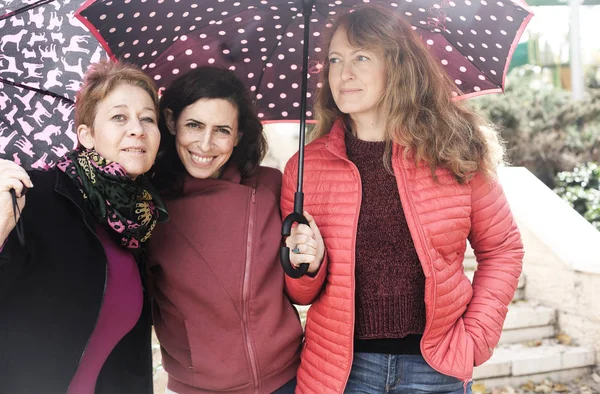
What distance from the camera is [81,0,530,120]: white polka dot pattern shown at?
2863mm

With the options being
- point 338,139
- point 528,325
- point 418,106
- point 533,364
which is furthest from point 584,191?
point 338,139

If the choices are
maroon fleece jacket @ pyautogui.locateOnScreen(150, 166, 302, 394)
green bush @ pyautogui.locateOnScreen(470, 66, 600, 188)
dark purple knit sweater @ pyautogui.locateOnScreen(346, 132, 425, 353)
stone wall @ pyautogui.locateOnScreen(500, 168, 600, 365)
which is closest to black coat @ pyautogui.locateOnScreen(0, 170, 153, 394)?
maroon fleece jacket @ pyautogui.locateOnScreen(150, 166, 302, 394)

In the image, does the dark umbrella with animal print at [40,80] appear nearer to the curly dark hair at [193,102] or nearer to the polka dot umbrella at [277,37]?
the polka dot umbrella at [277,37]

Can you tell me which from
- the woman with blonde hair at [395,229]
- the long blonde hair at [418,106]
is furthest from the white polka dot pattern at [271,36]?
the woman with blonde hair at [395,229]

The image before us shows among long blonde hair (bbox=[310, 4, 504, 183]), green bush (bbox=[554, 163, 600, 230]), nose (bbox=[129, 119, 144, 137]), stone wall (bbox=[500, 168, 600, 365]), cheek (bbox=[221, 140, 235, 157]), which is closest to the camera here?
nose (bbox=[129, 119, 144, 137])

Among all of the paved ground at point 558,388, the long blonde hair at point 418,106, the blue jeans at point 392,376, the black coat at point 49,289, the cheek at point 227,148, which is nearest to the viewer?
the black coat at point 49,289

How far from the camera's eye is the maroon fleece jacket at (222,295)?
2709mm

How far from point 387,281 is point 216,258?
78 cm

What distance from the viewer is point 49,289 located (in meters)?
2.25

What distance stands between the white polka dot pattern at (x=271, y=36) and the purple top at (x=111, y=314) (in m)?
1.05

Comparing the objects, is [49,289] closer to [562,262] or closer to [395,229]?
[395,229]

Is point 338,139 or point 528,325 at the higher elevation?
point 338,139

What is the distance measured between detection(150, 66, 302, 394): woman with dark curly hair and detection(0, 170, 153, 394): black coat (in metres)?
0.48

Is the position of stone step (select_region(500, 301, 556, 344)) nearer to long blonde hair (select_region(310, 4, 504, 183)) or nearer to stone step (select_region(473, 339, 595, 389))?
stone step (select_region(473, 339, 595, 389))
